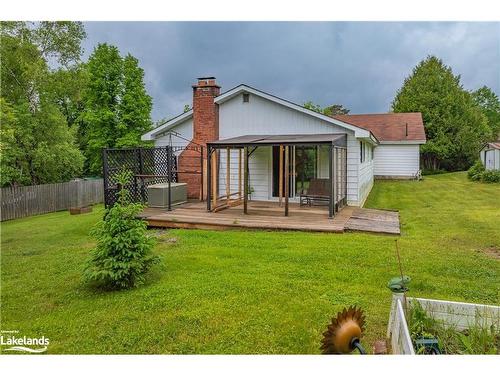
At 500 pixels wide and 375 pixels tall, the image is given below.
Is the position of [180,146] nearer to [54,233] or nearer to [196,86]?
[196,86]

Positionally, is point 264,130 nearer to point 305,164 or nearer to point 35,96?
point 305,164

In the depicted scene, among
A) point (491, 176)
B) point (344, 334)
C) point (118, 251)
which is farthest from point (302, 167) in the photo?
point (491, 176)

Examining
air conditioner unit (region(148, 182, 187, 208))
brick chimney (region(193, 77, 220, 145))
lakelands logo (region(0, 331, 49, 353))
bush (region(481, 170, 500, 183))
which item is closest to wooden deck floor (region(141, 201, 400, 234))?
air conditioner unit (region(148, 182, 187, 208))

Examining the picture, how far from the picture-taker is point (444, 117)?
95.1 ft

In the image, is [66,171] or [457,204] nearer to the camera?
[457,204]

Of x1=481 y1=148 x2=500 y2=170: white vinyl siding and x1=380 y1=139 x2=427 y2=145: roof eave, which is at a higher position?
x1=380 y1=139 x2=427 y2=145: roof eave

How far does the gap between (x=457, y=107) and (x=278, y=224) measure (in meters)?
26.8

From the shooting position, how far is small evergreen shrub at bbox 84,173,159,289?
474 centimetres

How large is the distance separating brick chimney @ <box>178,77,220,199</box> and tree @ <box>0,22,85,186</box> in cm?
697

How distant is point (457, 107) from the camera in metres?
29.3

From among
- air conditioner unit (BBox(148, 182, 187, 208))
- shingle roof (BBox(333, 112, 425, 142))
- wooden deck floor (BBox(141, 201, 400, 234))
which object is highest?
shingle roof (BBox(333, 112, 425, 142))

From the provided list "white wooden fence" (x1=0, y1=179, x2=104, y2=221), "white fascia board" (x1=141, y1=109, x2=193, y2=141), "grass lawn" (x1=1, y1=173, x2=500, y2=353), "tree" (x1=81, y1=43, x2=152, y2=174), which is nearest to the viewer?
"grass lawn" (x1=1, y1=173, x2=500, y2=353)

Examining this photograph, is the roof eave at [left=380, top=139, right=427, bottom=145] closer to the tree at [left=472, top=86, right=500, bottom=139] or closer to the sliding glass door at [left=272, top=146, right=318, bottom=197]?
the sliding glass door at [left=272, top=146, right=318, bottom=197]
